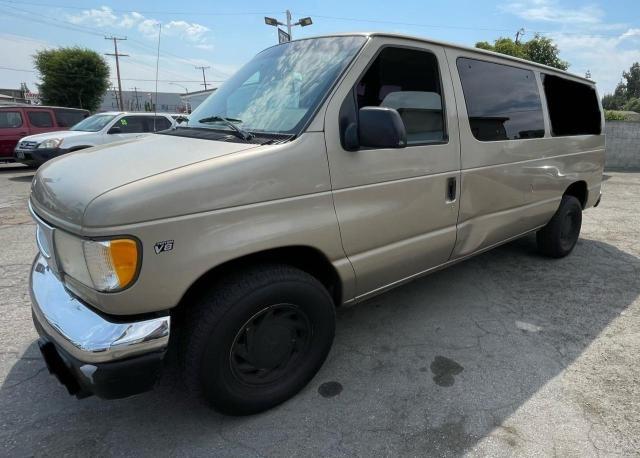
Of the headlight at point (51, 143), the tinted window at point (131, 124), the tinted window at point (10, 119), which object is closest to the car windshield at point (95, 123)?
the tinted window at point (131, 124)

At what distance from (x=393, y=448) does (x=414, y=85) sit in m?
2.15

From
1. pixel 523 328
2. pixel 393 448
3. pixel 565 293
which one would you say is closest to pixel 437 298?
pixel 523 328

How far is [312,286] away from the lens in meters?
2.23

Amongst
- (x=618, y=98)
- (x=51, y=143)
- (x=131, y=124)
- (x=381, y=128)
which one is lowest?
(x=381, y=128)

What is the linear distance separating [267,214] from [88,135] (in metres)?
9.92

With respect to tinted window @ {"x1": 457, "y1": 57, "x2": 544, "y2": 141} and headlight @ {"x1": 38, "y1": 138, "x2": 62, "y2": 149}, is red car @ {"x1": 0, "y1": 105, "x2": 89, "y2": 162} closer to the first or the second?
headlight @ {"x1": 38, "y1": 138, "x2": 62, "y2": 149}

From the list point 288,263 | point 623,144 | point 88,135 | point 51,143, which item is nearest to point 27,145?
point 51,143

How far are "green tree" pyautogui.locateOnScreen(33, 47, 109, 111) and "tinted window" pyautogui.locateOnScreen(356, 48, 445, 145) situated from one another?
3689cm

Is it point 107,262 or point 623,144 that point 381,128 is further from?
point 623,144

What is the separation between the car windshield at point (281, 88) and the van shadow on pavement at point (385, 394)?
1570 millimetres

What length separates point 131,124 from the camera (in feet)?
35.0

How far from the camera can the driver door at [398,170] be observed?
2305mm

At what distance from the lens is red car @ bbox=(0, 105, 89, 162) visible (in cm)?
1196

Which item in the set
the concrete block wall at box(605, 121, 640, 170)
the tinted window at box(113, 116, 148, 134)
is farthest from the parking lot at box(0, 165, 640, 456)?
the concrete block wall at box(605, 121, 640, 170)
